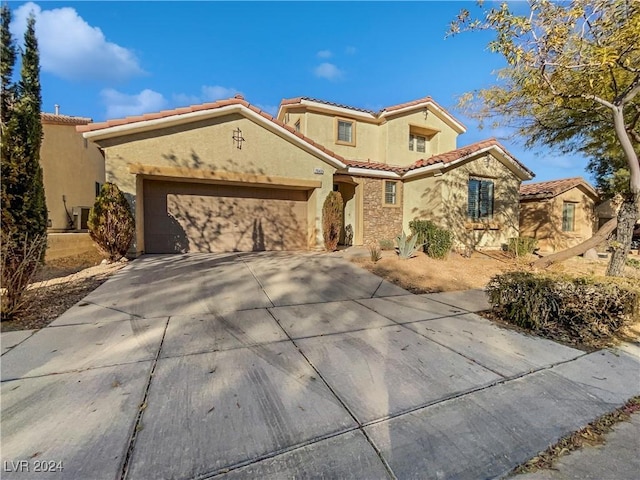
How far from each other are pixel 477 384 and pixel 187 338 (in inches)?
133

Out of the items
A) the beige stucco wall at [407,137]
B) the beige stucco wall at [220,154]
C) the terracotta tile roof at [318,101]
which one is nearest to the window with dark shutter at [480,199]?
the beige stucco wall at [407,137]

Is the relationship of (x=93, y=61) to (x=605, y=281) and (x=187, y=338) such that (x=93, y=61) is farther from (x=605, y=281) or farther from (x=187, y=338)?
(x=605, y=281)

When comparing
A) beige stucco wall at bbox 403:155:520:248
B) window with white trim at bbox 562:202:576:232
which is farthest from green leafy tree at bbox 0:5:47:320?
window with white trim at bbox 562:202:576:232

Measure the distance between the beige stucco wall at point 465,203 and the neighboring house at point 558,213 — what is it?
279 cm

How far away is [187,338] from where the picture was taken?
12.4 ft

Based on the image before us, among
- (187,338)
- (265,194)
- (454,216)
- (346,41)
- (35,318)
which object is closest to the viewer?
(187,338)

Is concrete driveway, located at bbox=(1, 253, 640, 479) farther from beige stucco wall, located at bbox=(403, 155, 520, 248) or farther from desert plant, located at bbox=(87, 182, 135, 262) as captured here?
beige stucco wall, located at bbox=(403, 155, 520, 248)

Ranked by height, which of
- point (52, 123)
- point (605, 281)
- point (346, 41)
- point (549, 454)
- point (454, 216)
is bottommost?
point (549, 454)

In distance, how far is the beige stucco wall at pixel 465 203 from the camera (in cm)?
1253

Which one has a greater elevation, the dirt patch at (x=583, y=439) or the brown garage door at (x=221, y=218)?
the brown garage door at (x=221, y=218)

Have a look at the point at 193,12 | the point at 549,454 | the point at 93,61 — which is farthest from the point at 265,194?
the point at 549,454

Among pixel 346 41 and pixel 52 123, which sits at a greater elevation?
pixel 346 41

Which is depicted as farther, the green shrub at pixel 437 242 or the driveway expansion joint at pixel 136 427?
the green shrub at pixel 437 242

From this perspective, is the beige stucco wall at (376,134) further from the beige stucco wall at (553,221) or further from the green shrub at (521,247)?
the green shrub at (521,247)
